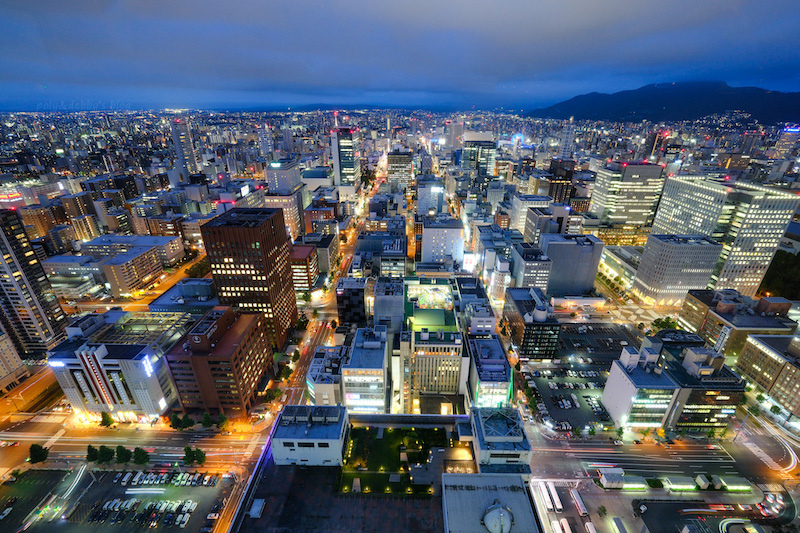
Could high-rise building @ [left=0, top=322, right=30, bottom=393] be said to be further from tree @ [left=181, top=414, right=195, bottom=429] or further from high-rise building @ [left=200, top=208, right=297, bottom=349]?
high-rise building @ [left=200, top=208, right=297, bottom=349]

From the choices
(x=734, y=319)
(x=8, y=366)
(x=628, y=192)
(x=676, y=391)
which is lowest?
(x=8, y=366)

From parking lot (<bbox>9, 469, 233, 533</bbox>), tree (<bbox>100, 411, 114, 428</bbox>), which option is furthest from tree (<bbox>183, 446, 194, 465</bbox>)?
tree (<bbox>100, 411, 114, 428</bbox>)

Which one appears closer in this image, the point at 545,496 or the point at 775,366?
the point at 545,496

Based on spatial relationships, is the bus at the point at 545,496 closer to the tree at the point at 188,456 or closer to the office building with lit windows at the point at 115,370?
the tree at the point at 188,456

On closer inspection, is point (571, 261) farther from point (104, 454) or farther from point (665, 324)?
point (104, 454)

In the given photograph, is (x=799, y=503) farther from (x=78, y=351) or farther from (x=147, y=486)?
(x=78, y=351)

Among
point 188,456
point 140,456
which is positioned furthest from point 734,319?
point 140,456

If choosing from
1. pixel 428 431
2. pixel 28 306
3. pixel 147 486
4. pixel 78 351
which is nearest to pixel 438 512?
pixel 428 431
